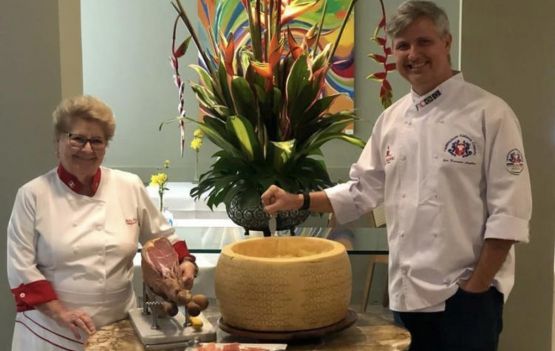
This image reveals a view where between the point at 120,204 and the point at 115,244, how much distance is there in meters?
0.10

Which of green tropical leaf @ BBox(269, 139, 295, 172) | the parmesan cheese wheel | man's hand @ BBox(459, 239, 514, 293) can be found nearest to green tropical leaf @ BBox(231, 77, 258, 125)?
green tropical leaf @ BBox(269, 139, 295, 172)

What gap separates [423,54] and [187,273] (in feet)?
2.44

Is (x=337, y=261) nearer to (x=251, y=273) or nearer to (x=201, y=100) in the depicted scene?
(x=251, y=273)

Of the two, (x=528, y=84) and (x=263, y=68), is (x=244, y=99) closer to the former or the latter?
(x=263, y=68)

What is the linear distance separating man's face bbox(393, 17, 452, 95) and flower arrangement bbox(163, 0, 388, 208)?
1.42 ft

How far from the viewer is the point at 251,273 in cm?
130

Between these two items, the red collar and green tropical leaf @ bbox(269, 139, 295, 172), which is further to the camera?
green tropical leaf @ bbox(269, 139, 295, 172)

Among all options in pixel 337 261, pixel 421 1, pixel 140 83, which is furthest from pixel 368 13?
pixel 337 261

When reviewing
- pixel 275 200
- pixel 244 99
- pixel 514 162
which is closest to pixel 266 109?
pixel 244 99

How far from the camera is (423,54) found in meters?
1.56

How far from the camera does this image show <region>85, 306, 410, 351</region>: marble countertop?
1336 mm

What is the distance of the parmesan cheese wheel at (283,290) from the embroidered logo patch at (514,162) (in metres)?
0.43

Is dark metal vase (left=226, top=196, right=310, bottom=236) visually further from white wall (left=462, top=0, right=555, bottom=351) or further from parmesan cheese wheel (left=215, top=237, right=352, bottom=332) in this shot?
white wall (left=462, top=0, right=555, bottom=351)

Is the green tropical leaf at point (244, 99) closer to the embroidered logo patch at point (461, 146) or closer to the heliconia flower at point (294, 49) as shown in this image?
the heliconia flower at point (294, 49)
